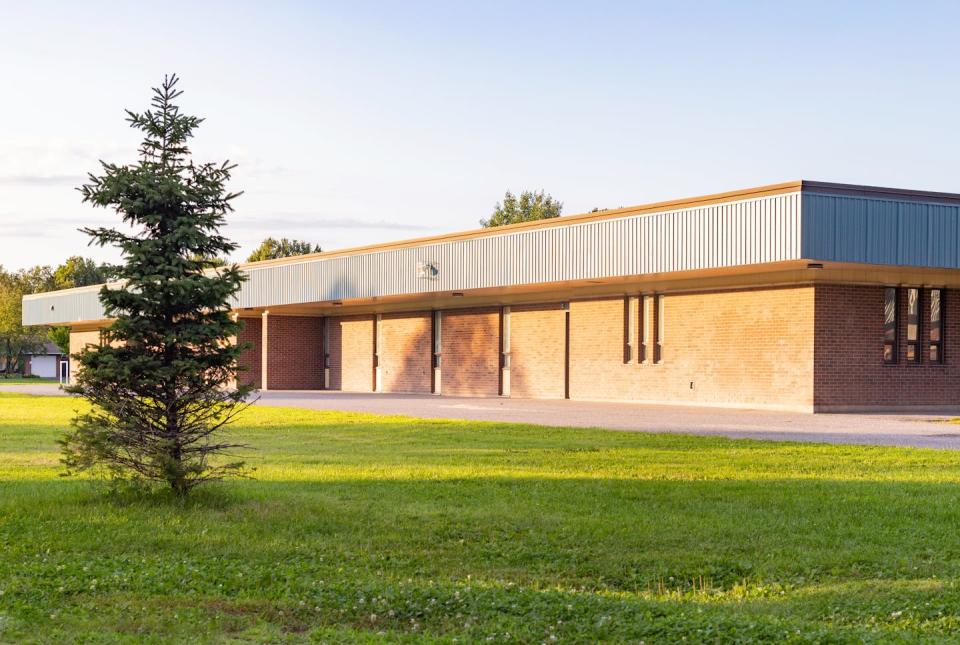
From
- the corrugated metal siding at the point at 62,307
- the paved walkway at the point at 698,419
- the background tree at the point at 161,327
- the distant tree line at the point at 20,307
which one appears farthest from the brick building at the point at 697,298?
the distant tree line at the point at 20,307

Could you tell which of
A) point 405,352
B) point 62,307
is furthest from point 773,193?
point 62,307

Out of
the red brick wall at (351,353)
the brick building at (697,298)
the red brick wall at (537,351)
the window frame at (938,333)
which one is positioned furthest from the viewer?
the red brick wall at (351,353)

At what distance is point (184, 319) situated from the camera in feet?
39.2

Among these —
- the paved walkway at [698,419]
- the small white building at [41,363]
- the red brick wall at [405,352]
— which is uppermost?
the red brick wall at [405,352]

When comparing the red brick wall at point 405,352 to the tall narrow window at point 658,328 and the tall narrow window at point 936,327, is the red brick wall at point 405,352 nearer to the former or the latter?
the tall narrow window at point 658,328

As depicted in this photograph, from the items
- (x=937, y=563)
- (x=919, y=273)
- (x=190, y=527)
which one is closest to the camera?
(x=937, y=563)

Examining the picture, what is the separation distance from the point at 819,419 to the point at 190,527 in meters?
18.4

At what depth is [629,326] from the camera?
3459 centimetres

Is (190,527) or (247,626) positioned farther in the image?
(190,527)

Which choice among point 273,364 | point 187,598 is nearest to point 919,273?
point 187,598

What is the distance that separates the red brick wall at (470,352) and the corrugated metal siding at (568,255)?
382 cm

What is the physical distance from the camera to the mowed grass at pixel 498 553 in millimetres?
7098

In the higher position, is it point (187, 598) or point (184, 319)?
point (184, 319)

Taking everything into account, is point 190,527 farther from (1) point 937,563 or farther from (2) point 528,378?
(2) point 528,378
